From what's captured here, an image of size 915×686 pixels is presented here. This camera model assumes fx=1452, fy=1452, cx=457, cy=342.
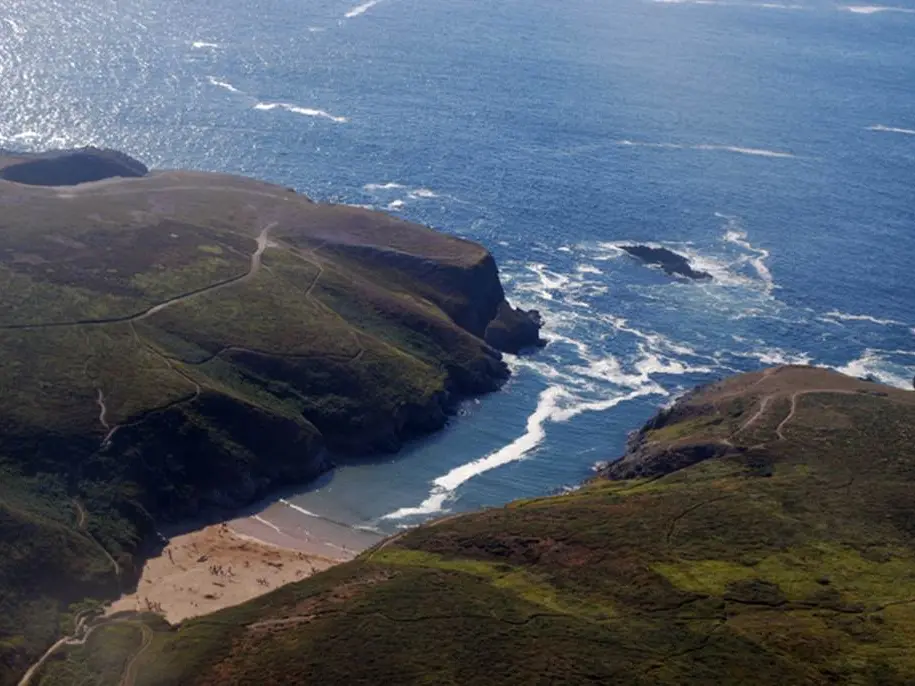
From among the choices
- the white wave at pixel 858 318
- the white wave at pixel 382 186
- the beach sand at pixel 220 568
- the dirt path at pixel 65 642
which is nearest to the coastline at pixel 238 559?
the beach sand at pixel 220 568

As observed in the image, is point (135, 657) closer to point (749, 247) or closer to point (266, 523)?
point (266, 523)

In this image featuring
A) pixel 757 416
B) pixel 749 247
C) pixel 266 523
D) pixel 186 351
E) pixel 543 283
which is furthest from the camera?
pixel 749 247

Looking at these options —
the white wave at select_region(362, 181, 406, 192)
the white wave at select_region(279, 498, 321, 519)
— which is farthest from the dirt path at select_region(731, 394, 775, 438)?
the white wave at select_region(362, 181, 406, 192)

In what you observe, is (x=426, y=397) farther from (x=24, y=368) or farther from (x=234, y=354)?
(x=24, y=368)

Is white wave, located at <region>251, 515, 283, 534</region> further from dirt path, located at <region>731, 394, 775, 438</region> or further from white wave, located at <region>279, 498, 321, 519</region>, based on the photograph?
dirt path, located at <region>731, 394, 775, 438</region>

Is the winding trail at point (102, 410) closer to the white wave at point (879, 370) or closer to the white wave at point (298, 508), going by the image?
the white wave at point (298, 508)

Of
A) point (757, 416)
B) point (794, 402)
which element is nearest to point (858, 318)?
point (794, 402)

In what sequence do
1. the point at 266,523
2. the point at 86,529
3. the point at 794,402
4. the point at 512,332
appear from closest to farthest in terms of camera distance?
the point at 86,529, the point at 266,523, the point at 794,402, the point at 512,332
